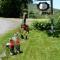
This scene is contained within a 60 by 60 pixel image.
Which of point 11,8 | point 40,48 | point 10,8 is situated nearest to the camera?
point 40,48

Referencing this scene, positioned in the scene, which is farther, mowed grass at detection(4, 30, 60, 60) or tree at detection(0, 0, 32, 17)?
tree at detection(0, 0, 32, 17)

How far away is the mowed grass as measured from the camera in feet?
46.7

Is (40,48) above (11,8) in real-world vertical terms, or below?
below

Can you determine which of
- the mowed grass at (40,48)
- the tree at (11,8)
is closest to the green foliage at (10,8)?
the tree at (11,8)

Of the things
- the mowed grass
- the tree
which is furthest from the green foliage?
the mowed grass

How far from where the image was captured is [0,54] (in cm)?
1454

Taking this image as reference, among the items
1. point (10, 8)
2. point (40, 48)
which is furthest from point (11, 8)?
point (40, 48)

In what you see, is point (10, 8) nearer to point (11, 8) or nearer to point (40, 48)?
point (11, 8)

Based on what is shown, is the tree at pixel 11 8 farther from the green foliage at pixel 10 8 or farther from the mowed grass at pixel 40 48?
the mowed grass at pixel 40 48

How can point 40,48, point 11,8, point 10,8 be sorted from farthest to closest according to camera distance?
point 11,8
point 10,8
point 40,48

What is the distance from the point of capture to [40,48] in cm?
1672

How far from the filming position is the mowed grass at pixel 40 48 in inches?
561

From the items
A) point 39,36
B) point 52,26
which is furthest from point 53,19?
point 39,36

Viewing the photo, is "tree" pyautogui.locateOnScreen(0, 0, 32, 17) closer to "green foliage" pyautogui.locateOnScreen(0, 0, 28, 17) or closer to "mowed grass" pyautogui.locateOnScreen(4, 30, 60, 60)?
"green foliage" pyautogui.locateOnScreen(0, 0, 28, 17)
